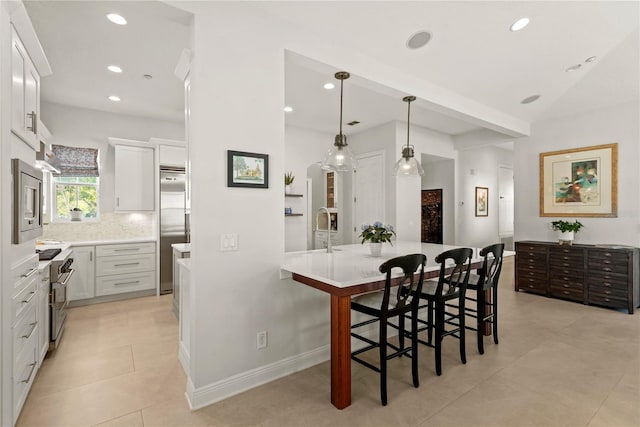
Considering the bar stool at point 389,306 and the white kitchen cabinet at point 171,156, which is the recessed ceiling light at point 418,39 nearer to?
the bar stool at point 389,306

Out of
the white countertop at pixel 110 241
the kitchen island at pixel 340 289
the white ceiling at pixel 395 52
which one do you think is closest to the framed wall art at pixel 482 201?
the white ceiling at pixel 395 52

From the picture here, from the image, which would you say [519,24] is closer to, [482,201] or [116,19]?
[116,19]

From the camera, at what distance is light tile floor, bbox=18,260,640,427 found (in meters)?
2.04

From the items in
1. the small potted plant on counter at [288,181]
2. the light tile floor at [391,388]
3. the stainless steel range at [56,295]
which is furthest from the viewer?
the small potted plant on counter at [288,181]

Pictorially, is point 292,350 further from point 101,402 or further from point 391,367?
point 101,402

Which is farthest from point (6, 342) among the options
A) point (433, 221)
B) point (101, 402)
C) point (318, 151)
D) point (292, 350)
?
point (433, 221)

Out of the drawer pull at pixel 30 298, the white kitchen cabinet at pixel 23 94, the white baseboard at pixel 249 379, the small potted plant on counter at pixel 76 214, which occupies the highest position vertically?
the white kitchen cabinet at pixel 23 94

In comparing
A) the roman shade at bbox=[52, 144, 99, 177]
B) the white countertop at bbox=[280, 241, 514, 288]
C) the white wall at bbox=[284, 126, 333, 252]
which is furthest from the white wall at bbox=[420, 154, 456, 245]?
the roman shade at bbox=[52, 144, 99, 177]

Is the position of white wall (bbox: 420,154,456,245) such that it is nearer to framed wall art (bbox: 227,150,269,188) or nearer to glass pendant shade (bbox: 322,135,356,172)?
glass pendant shade (bbox: 322,135,356,172)

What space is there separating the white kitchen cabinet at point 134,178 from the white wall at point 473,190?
597cm

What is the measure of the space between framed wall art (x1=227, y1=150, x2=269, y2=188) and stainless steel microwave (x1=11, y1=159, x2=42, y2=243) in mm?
1224

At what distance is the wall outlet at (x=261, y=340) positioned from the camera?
2441 millimetres

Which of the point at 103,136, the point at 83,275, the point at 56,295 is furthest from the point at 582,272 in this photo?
the point at 103,136

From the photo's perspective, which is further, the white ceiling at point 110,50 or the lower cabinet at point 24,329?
the white ceiling at point 110,50
